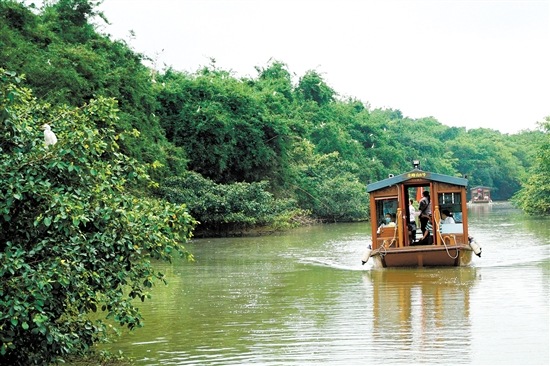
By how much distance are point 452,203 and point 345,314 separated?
6630 millimetres

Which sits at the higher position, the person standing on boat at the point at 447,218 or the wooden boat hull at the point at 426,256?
the person standing on boat at the point at 447,218

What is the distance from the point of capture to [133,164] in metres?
8.33

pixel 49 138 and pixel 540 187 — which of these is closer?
pixel 49 138

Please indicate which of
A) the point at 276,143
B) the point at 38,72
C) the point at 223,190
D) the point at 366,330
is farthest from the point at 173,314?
the point at 276,143

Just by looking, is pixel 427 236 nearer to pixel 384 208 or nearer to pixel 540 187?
pixel 384 208

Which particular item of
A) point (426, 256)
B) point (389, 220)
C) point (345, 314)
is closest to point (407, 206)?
point (389, 220)

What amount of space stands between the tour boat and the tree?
9355 millimetres

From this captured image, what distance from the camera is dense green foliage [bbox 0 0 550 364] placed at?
711 centimetres

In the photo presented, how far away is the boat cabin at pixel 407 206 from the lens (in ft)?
55.5

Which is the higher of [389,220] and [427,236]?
[389,220]

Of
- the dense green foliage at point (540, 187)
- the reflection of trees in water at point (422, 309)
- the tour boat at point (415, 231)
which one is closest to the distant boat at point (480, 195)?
the dense green foliage at point (540, 187)

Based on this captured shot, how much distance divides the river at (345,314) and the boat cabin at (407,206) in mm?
778

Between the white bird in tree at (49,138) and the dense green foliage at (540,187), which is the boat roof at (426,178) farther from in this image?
the dense green foliage at (540,187)

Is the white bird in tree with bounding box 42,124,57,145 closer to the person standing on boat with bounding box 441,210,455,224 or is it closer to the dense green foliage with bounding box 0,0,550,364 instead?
the dense green foliage with bounding box 0,0,550,364
